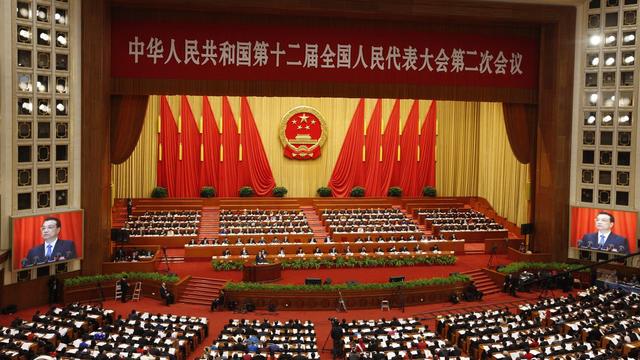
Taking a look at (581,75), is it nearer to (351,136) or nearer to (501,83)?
(501,83)

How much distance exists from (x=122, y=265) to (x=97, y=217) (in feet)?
5.59

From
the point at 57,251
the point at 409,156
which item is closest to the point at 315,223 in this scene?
the point at 409,156

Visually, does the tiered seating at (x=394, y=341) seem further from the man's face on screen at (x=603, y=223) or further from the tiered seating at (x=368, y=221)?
the man's face on screen at (x=603, y=223)

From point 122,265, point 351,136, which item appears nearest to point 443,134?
point 351,136

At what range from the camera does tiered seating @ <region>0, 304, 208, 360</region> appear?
1273cm

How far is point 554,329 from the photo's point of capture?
1495 cm

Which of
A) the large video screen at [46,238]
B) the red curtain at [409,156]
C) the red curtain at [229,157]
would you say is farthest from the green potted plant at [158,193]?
the red curtain at [409,156]

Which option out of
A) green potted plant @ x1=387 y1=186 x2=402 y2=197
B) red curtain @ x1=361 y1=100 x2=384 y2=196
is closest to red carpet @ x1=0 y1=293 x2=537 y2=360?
green potted plant @ x1=387 y1=186 x2=402 y2=197

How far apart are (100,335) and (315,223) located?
13.8m

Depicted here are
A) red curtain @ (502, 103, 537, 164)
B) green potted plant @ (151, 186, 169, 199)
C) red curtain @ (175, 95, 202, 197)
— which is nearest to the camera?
red curtain @ (502, 103, 537, 164)

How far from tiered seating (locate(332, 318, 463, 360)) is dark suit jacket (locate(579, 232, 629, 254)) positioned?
29.6ft

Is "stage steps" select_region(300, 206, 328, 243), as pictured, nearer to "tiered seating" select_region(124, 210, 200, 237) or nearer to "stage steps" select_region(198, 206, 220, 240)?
"stage steps" select_region(198, 206, 220, 240)

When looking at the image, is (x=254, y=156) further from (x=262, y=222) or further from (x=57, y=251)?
(x=57, y=251)

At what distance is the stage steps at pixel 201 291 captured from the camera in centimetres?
1895
